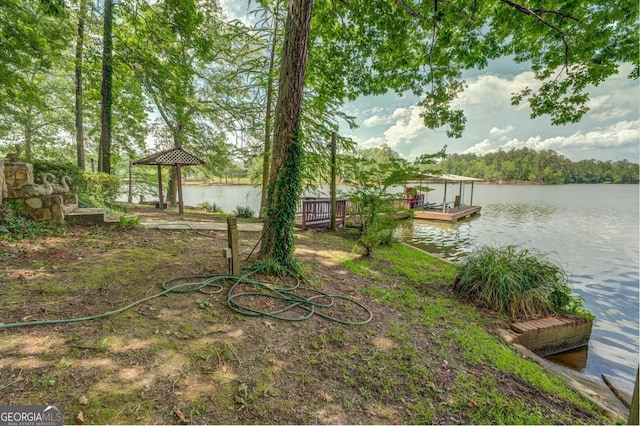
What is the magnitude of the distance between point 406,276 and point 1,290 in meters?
5.27

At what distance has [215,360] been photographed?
186 cm

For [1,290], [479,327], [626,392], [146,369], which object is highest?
[1,290]

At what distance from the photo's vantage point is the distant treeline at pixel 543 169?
52.4m

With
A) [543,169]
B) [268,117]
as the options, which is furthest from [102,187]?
[543,169]

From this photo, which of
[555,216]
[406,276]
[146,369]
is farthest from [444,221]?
[146,369]

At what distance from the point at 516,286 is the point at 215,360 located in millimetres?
4312

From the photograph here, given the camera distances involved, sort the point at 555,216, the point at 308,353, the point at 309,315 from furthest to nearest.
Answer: the point at 555,216 < the point at 309,315 < the point at 308,353

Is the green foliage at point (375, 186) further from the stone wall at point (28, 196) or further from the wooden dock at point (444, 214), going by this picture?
the wooden dock at point (444, 214)

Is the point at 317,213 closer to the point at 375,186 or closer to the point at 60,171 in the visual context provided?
the point at 375,186

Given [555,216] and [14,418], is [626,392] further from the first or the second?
[555,216]

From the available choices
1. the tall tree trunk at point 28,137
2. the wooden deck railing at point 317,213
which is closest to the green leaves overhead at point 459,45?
the wooden deck railing at point 317,213

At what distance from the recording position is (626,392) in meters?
2.92

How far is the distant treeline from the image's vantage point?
52.4 metres

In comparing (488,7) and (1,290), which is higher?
(488,7)
